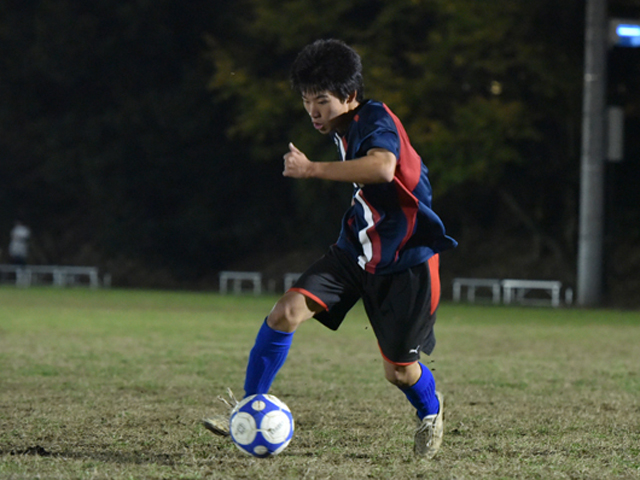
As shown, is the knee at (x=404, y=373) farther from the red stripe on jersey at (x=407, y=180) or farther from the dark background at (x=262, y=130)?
the dark background at (x=262, y=130)

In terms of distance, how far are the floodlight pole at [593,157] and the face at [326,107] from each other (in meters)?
17.5

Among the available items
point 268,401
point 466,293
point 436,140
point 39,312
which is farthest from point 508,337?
point 466,293

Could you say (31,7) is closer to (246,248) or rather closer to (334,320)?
(246,248)

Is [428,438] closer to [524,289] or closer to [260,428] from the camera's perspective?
[260,428]

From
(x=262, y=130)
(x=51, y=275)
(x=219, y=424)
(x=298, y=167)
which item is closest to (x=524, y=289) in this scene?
(x=262, y=130)

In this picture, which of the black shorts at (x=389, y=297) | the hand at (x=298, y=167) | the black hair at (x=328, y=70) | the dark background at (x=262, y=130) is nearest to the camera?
the hand at (x=298, y=167)

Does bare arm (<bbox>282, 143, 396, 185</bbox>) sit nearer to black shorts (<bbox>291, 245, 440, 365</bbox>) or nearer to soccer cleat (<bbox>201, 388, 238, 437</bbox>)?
black shorts (<bbox>291, 245, 440, 365</bbox>)

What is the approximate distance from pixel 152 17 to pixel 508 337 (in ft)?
76.0

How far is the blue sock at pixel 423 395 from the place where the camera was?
208 inches

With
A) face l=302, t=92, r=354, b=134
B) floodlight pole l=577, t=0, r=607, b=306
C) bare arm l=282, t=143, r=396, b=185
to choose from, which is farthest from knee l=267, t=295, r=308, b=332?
floodlight pole l=577, t=0, r=607, b=306

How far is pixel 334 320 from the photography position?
5.25 metres

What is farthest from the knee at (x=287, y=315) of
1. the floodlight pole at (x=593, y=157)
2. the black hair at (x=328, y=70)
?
the floodlight pole at (x=593, y=157)

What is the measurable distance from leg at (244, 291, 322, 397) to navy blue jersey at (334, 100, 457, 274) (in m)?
0.36

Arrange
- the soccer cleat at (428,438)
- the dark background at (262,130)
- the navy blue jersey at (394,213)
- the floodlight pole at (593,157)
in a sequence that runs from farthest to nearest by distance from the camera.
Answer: the dark background at (262,130)
the floodlight pole at (593,157)
the soccer cleat at (428,438)
the navy blue jersey at (394,213)
